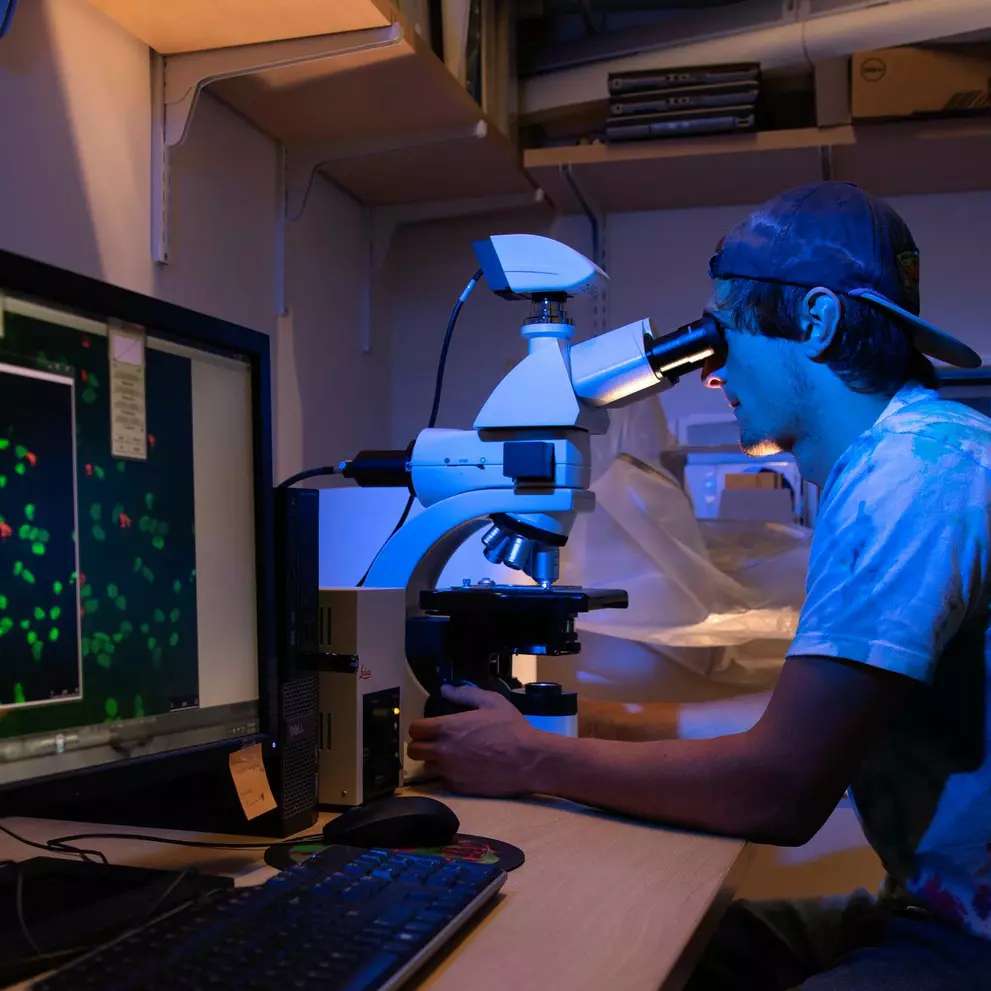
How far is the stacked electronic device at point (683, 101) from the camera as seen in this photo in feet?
6.50

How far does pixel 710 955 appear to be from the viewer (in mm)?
1051

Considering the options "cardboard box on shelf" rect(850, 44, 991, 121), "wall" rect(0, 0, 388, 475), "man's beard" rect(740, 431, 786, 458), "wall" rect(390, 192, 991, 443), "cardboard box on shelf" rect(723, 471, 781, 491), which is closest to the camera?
"man's beard" rect(740, 431, 786, 458)

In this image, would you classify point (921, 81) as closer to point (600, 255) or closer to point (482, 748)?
point (600, 255)

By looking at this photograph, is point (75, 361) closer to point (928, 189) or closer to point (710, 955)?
point (710, 955)

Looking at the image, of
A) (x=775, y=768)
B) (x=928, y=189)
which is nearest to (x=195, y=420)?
(x=775, y=768)

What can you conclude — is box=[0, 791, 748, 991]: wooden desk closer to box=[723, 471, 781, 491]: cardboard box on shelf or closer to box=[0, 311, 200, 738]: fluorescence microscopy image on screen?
box=[0, 311, 200, 738]: fluorescence microscopy image on screen

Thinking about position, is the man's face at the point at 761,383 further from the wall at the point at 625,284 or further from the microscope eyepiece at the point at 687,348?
the wall at the point at 625,284

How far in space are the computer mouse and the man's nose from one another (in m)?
0.58

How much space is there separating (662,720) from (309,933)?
2.99 ft

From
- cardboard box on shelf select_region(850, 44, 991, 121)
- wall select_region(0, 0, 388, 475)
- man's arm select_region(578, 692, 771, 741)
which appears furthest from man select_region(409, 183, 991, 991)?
cardboard box on shelf select_region(850, 44, 991, 121)

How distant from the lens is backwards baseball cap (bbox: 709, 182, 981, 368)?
0.99m

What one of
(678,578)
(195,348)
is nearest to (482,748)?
(195,348)

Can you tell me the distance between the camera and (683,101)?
201cm

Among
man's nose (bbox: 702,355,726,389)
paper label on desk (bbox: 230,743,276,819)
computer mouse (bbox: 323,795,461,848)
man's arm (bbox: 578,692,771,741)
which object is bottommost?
man's arm (bbox: 578,692,771,741)
